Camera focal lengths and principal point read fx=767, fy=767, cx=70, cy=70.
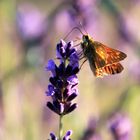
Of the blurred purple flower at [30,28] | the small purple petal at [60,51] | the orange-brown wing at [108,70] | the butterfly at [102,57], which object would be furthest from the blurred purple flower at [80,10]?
the small purple petal at [60,51]

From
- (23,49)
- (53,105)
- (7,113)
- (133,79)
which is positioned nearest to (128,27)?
(133,79)

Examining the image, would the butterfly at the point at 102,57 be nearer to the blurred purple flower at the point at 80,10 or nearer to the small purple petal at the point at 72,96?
the small purple petal at the point at 72,96

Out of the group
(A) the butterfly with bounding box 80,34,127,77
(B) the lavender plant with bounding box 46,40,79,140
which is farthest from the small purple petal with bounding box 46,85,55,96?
(A) the butterfly with bounding box 80,34,127,77

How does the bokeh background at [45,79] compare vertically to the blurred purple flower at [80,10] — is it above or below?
below

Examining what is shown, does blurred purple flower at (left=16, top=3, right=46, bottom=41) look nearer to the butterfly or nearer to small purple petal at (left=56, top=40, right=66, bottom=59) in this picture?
the butterfly

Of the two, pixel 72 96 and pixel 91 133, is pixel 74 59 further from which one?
pixel 91 133
